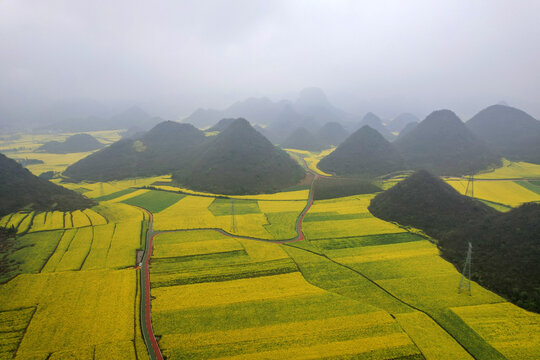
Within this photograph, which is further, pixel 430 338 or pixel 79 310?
pixel 79 310

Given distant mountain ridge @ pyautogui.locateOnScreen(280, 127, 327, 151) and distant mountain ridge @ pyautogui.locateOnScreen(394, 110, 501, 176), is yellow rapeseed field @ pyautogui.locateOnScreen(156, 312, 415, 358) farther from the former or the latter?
distant mountain ridge @ pyautogui.locateOnScreen(280, 127, 327, 151)

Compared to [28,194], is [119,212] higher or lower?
lower

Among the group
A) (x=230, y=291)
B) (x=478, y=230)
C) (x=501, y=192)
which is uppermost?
(x=501, y=192)

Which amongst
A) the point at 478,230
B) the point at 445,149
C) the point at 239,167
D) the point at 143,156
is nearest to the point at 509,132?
the point at 445,149

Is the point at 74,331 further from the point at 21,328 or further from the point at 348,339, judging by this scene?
the point at 348,339

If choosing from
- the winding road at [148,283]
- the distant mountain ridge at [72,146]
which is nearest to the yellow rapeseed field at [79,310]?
the winding road at [148,283]

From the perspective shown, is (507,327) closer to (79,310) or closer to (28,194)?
(79,310)
